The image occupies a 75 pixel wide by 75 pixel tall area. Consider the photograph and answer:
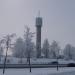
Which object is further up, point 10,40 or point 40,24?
point 40,24

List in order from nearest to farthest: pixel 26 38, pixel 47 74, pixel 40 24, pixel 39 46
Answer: pixel 47 74
pixel 26 38
pixel 39 46
pixel 40 24

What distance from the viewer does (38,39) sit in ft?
300

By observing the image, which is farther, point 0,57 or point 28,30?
point 0,57

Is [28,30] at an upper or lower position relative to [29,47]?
upper

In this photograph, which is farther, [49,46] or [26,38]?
[49,46]

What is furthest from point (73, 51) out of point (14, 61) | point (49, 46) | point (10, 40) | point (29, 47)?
point (10, 40)

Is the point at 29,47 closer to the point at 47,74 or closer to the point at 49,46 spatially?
the point at 47,74

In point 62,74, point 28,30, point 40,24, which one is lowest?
point 62,74

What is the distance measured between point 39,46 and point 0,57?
2555 cm

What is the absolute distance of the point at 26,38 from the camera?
130ft

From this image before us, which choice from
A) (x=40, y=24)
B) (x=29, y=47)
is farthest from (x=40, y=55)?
(x=29, y=47)

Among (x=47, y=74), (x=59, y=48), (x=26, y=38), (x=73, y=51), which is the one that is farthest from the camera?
(x=73, y=51)

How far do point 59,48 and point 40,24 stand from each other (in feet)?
55.5

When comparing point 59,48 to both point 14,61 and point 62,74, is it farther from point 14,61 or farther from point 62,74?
point 62,74
